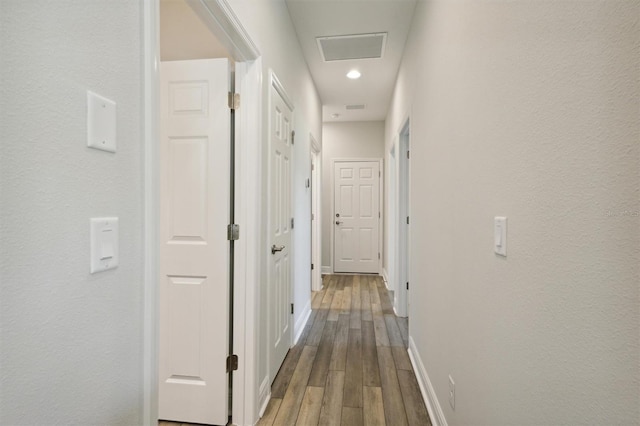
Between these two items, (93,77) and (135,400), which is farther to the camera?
(135,400)

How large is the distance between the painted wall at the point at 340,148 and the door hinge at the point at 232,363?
3908mm

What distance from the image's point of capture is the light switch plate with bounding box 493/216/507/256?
95 centimetres

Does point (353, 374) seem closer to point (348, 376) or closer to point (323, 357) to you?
point (348, 376)

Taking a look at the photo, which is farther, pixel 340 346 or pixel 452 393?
pixel 340 346

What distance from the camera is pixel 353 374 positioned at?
7.43 ft

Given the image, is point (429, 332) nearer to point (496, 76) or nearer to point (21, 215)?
point (496, 76)

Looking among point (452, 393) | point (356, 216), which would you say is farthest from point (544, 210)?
point (356, 216)

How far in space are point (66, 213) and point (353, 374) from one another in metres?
2.14

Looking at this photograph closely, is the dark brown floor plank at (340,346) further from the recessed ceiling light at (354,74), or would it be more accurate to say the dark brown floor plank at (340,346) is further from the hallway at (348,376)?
the recessed ceiling light at (354,74)

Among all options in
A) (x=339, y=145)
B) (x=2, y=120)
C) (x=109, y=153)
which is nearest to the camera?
(x=2, y=120)

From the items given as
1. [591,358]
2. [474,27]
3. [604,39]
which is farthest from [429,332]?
[604,39]

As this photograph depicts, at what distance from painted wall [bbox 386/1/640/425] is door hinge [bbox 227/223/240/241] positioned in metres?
1.07

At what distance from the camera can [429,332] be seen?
6.41ft

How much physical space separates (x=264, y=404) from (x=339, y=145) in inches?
176
